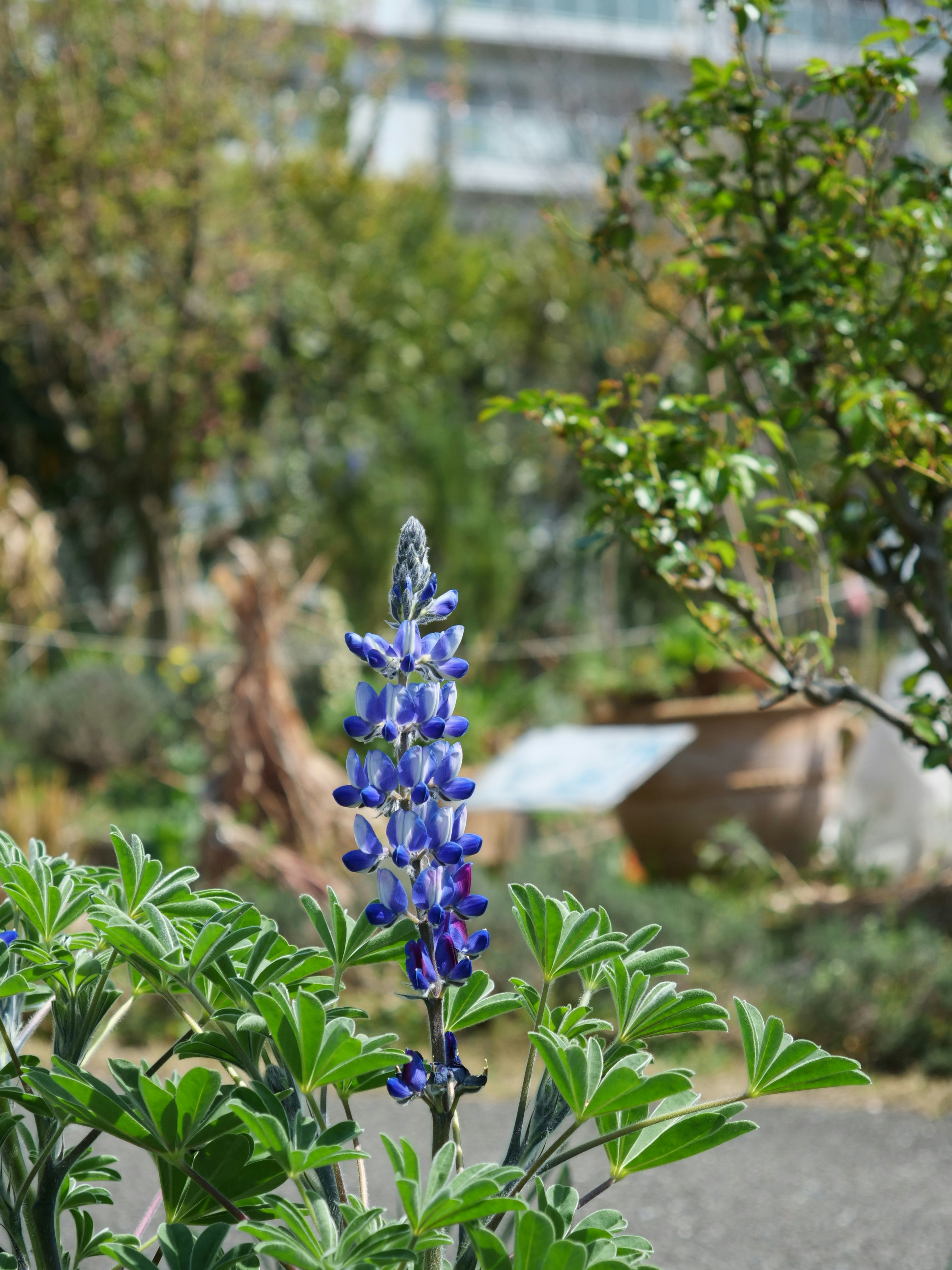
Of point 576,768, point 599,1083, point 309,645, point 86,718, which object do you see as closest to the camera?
point 599,1083

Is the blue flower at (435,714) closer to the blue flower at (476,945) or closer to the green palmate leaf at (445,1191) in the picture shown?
the blue flower at (476,945)

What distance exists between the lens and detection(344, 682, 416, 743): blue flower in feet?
3.13

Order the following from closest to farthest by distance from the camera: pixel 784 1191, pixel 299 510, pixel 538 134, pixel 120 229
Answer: pixel 784 1191
pixel 120 229
pixel 299 510
pixel 538 134

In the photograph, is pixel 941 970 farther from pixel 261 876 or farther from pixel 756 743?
pixel 261 876

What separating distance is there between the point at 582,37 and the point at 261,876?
16.8 meters

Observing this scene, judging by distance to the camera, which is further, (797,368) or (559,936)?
(797,368)

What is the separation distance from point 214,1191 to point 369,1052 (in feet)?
0.49

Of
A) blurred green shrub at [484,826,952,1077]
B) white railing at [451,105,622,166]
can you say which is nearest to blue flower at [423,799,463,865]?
blurred green shrub at [484,826,952,1077]

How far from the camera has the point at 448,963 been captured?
3.08 feet

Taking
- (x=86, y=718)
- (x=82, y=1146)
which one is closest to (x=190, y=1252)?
(x=82, y=1146)

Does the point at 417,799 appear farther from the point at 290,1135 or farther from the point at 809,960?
the point at 809,960

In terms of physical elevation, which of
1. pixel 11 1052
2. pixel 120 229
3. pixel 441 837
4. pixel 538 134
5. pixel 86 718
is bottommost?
pixel 86 718

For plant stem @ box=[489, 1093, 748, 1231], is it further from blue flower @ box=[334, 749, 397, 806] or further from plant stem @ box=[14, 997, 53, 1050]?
plant stem @ box=[14, 997, 53, 1050]

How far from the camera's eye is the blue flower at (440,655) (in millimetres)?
994
